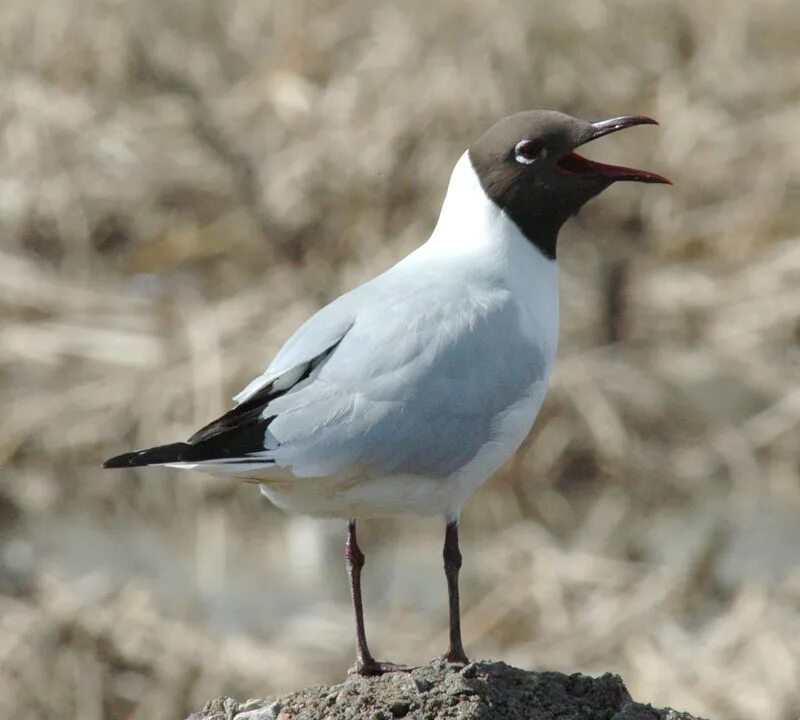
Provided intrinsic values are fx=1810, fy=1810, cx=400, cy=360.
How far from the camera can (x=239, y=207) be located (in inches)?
303

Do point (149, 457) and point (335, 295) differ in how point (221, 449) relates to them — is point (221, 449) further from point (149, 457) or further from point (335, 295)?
point (335, 295)

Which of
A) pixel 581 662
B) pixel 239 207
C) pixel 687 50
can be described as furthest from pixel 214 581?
pixel 687 50

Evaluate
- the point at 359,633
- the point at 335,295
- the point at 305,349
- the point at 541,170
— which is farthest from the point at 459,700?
the point at 335,295

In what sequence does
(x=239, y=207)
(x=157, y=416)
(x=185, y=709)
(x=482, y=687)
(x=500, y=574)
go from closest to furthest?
(x=482, y=687)
(x=185, y=709)
(x=500, y=574)
(x=157, y=416)
(x=239, y=207)

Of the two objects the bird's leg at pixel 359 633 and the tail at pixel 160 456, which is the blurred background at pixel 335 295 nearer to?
the bird's leg at pixel 359 633

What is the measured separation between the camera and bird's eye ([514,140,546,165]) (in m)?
3.78

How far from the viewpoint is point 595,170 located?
3.86 m

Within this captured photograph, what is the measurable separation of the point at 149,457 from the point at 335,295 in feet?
13.3

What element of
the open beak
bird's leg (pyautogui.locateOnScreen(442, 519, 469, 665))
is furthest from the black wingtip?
the open beak

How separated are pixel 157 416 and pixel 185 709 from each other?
71.8 inches

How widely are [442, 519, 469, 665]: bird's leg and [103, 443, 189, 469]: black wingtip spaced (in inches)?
24.2

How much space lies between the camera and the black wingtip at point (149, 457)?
324 cm

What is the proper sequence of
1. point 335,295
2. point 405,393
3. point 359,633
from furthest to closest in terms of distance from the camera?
point 335,295, point 359,633, point 405,393

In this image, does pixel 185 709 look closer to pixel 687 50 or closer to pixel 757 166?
pixel 757 166
